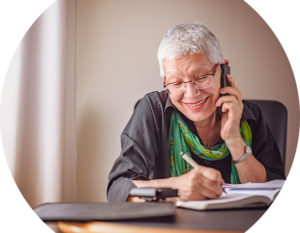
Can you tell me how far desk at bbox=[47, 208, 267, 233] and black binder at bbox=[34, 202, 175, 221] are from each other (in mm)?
12

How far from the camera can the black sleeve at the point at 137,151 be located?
0.82 m

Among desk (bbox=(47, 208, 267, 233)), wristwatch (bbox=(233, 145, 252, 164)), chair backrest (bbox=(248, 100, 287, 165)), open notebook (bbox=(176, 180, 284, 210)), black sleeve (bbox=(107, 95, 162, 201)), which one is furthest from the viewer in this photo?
chair backrest (bbox=(248, 100, 287, 165))

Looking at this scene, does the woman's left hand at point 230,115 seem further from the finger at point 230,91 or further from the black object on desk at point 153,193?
the black object on desk at point 153,193

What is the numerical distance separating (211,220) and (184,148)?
1.13 feet

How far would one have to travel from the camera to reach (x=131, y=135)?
0.92 metres

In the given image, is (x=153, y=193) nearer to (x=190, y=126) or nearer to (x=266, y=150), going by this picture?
(x=190, y=126)

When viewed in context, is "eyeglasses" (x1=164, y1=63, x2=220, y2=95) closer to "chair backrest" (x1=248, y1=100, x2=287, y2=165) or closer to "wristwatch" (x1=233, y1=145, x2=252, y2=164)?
"wristwatch" (x1=233, y1=145, x2=252, y2=164)

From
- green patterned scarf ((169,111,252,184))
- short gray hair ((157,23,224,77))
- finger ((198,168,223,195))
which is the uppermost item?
short gray hair ((157,23,224,77))

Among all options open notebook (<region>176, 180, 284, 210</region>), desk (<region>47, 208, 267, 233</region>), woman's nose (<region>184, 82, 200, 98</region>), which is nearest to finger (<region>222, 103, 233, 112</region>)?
woman's nose (<region>184, 82, 200, 98</region>)

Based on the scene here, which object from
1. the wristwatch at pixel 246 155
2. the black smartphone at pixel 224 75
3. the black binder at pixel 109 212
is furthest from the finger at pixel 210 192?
the black smartphone at pixel 224 75

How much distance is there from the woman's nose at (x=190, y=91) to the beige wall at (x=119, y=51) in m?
0.11

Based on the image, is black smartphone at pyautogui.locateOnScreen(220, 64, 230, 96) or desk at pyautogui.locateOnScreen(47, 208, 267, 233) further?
black smartphone at pyautogui.locateOnScreen(220, 64, 230, 96)

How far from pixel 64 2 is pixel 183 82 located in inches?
16.0

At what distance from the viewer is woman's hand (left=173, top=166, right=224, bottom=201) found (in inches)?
27.7
